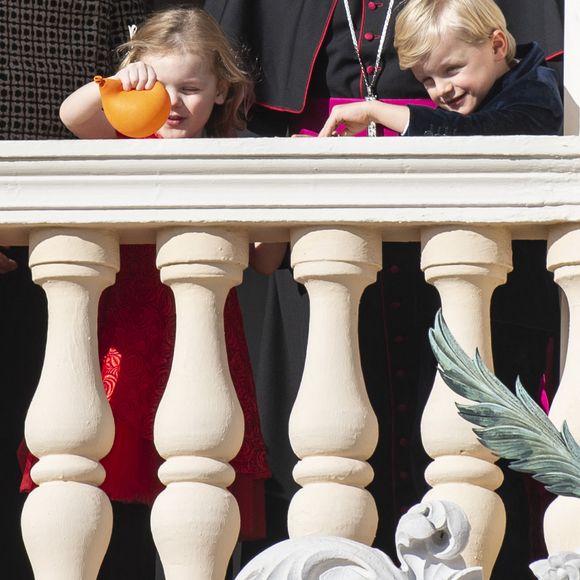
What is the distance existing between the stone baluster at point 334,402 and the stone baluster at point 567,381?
0.24 meters

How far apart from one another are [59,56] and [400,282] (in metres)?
0.79

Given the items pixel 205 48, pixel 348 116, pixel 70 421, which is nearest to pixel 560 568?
pixel 70 421

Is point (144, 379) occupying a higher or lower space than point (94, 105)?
lower

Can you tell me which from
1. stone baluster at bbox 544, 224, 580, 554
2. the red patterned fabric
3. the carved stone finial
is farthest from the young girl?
the carved stone finial

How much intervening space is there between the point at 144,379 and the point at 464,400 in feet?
1.91

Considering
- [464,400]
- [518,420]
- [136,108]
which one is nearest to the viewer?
[518,420]

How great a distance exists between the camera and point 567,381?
2.37 meters

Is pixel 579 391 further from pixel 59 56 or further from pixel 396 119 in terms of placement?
pixel 59 56

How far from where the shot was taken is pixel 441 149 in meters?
2.38

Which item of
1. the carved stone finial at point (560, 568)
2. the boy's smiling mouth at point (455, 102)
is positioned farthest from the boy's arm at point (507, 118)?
the carved stone finial at point (560, 568)

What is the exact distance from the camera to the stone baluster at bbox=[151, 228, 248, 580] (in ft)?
7.72

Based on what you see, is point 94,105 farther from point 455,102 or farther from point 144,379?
point 455,102

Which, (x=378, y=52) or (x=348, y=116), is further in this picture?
(x=378, y=52)

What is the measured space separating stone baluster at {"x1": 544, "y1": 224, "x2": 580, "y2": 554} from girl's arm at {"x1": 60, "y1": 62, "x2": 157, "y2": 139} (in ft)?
2.32
